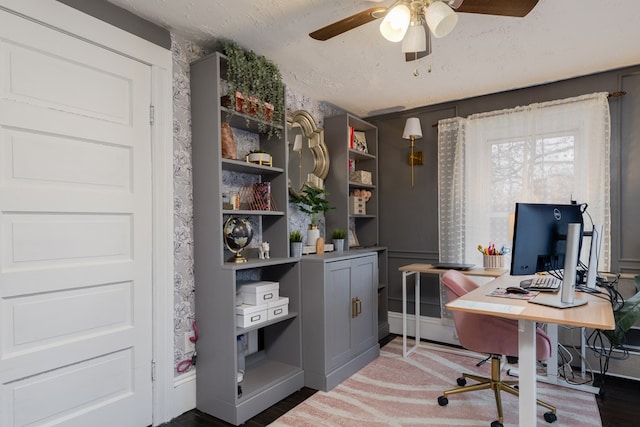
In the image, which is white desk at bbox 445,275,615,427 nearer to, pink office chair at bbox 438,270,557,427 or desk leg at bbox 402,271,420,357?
pink office chair at bbox 438,270,557,427

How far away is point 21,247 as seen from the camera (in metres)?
1.68

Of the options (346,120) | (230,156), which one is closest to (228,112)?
(230,156)

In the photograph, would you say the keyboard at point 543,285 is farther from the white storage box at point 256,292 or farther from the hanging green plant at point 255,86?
the hanging green plant at point 255,86

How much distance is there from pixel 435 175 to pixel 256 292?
2.31 meters

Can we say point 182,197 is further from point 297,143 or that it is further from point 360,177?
point 360,177

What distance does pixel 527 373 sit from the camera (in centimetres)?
163

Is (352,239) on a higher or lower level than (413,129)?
lower

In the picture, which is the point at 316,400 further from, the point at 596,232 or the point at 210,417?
the point at 596,232

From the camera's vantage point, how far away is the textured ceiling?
203 centimetres

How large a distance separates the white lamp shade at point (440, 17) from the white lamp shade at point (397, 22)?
0.33ft

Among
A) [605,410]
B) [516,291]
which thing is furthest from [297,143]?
[605,410]

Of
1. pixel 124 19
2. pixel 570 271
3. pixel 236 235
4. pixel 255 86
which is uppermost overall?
pixel 124 19

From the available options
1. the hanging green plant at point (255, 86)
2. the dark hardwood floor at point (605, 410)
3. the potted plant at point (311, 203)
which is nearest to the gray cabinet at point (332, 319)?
the dark hardwood floor at point (605, 410)

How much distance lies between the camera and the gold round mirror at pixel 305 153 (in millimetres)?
3186
